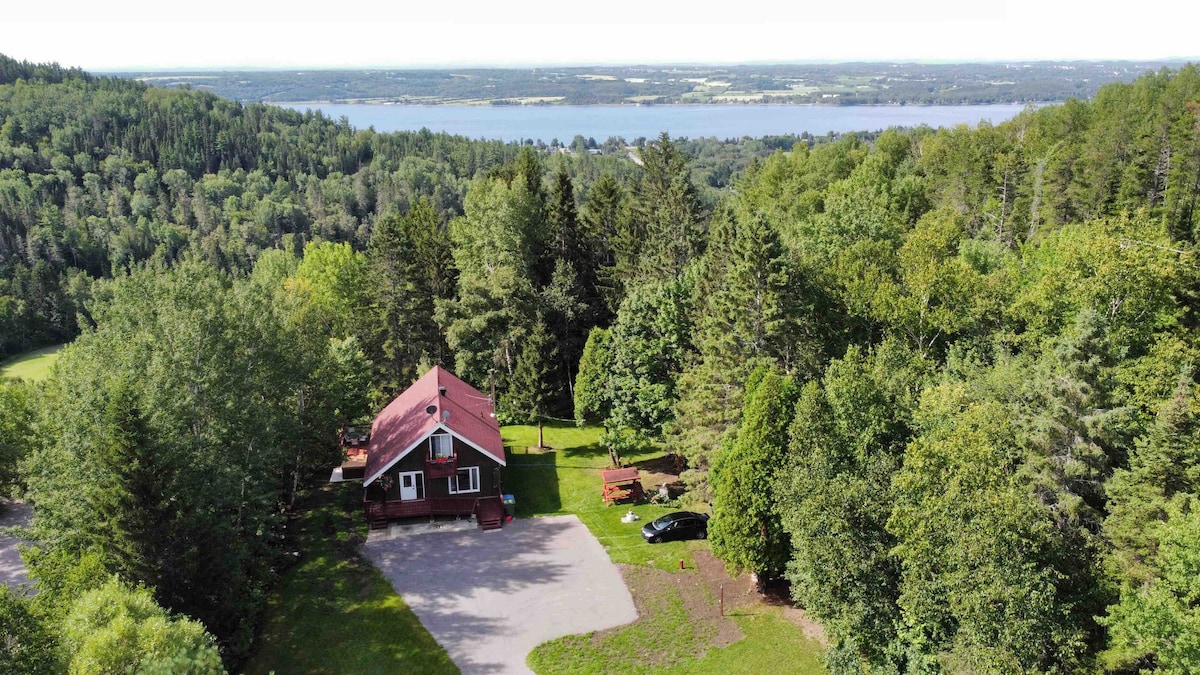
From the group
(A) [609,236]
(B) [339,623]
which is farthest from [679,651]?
(A) [609,236]

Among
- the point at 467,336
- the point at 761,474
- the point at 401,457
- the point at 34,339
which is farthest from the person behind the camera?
the point at 34,339

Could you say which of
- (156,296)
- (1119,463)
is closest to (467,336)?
(156,296)

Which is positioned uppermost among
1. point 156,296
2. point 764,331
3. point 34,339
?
point 156,296

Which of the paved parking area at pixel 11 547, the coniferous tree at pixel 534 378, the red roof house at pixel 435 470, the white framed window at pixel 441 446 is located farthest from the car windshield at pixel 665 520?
the paved parking area at pixel 11 547

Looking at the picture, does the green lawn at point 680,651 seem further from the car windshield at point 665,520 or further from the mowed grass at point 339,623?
the car windshield at point 665,520

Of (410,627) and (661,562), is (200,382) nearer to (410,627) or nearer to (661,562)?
(410,627)

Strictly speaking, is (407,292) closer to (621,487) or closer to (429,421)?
(429,421)
